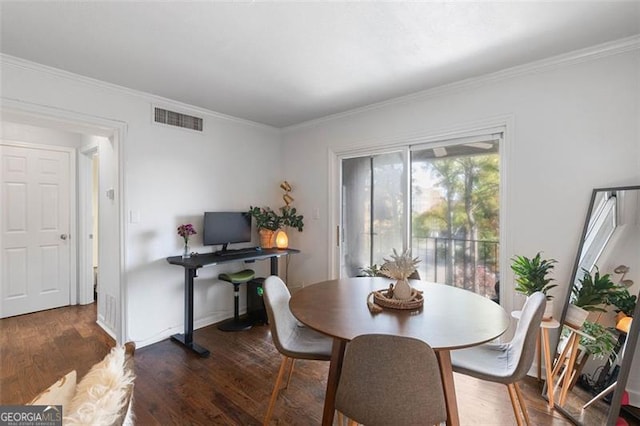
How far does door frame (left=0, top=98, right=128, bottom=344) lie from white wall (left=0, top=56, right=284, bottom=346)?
0.03m

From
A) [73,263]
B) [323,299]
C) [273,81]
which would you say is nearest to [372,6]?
[273,81]

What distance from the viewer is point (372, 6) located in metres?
1.63

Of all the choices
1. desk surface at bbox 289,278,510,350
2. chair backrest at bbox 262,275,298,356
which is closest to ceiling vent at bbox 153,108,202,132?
chair backrest at bbox 262,275,298,356

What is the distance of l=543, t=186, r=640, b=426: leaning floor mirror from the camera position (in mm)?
1794

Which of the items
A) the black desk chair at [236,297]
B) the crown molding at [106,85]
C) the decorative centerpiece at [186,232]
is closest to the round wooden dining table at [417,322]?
the black desk chair at [236,297]

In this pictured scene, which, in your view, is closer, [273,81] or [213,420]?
[213,420]

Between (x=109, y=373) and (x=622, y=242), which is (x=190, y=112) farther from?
(x=622, y=242)

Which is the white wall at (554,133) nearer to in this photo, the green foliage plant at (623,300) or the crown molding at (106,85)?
the green foliage plant at (623,300)

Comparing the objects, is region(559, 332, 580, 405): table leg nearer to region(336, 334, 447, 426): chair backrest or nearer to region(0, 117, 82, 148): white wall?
region(336, 334, 447, 426): chair backrest

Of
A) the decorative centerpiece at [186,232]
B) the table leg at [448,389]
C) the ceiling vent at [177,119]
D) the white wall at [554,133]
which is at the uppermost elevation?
the ceiling vent at [177,119]

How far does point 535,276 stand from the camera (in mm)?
2156

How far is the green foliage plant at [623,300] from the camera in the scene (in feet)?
6.03

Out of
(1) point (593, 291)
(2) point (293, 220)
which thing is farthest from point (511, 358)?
(2) point (293, 220)

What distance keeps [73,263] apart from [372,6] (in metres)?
4.61
